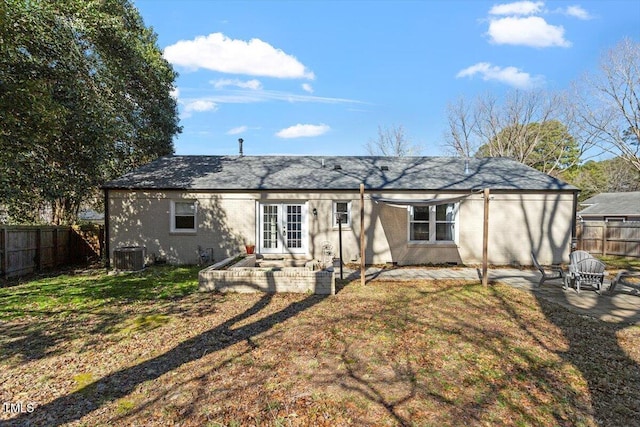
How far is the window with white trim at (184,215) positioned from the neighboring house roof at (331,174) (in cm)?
68

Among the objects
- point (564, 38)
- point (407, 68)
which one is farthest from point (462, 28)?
point (564, 38)

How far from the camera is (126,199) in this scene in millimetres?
12367

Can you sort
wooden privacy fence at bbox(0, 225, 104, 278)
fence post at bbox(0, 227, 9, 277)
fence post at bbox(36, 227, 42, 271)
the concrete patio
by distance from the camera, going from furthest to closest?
fence post at bbox(36, 227, 42, 271), wooden privacy fence at bbox(0, 225, 104, 278), fence post at bbox(0, 227, 9, 277), the concrete patio

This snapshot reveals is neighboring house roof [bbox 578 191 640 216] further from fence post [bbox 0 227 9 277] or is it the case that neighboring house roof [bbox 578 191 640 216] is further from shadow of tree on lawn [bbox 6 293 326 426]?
fence post [bbox 0 227 9 277]

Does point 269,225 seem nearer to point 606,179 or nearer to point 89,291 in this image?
point 89,291

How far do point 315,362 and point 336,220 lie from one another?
8273 millimetres

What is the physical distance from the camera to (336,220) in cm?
1245

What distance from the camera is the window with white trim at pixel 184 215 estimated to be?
12.5 meters

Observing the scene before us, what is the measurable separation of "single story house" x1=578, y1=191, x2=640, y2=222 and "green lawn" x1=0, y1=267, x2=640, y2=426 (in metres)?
27.3

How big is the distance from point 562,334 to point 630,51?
78.0ft

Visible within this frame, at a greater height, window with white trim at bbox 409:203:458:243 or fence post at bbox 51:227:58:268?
window with white trim at bbox 409:203:458:243

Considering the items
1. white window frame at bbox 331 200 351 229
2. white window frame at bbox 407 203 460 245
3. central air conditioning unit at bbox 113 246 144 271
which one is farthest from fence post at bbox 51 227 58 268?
white window frame at bbox 407 203 460 245

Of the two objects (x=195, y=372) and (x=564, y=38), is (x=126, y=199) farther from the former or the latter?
(x=564, y=38)

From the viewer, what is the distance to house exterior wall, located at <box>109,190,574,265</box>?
12.4m
